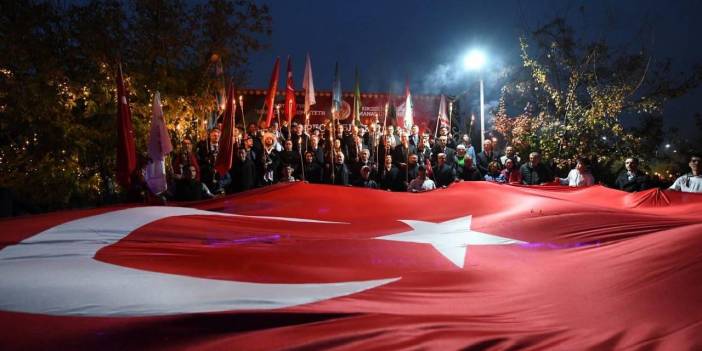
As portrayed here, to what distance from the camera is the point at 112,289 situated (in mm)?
2580

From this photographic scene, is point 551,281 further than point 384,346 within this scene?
Yes

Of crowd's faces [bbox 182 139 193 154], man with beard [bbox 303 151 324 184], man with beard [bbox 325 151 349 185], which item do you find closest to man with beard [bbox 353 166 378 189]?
man with beard [bbox 325 151 349 185]

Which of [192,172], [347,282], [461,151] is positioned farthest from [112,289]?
[461,151]

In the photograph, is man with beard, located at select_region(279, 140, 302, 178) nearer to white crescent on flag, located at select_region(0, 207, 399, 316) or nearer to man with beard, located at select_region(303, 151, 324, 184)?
man with beard, located at select_region(303, 151, 324, 184)

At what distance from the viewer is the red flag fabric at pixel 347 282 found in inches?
84.9

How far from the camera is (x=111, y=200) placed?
8.82m

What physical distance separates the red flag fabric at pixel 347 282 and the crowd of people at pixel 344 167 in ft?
13.0

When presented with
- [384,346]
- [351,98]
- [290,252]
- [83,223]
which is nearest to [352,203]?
[290,252]

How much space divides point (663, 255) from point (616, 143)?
41.1ft

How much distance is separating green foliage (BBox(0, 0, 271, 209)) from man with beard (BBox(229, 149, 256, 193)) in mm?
1175

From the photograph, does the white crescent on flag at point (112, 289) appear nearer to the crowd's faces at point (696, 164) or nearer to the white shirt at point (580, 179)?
the crowd's faces at point (696, 164)

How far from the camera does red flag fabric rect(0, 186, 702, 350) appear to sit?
2.16 meters

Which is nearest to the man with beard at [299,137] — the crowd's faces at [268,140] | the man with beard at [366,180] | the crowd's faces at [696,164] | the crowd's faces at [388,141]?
the crowd's faces at [268,140]

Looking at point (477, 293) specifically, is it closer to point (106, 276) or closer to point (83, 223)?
point (106, 276)
